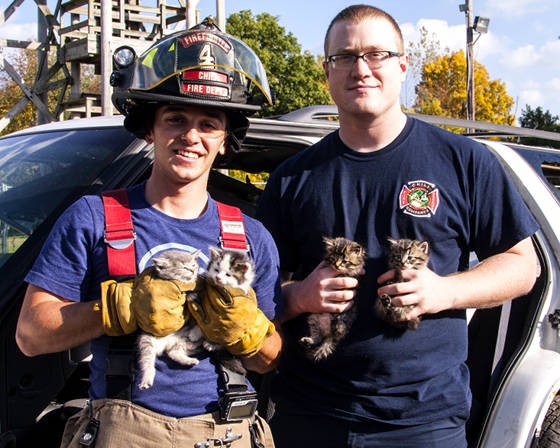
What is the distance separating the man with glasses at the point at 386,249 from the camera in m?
2.37

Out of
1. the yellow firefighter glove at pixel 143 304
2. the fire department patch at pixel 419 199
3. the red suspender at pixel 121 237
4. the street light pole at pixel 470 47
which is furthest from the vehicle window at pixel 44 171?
the street light pole at pixel 470 47

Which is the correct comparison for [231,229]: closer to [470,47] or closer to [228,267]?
[228,267]

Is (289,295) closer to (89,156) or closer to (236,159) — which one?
(89,156)

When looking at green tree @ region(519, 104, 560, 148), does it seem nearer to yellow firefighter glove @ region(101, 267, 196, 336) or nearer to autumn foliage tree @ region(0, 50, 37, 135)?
autumn foliage tree @ region(0, 50, 37, 135)

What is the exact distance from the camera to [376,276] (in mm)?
2441

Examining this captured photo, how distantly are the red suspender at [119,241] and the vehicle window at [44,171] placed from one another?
2.98 ft

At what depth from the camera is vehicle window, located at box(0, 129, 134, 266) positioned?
2.91 metres

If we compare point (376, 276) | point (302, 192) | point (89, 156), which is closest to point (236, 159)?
point (89, 156)

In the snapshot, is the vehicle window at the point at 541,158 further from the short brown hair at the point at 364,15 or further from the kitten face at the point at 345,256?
the kitten face at the point at 345,256

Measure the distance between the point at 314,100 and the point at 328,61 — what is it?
99.1 ft

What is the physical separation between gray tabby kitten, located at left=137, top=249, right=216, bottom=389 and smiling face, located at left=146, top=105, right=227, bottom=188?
28cm

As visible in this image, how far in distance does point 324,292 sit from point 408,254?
0.32 meters

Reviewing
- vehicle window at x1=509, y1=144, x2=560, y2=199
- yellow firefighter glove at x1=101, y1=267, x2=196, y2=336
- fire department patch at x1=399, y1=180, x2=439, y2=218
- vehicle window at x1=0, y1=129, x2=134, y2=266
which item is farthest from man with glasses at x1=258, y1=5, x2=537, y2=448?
vehicle window at x1=509, y1=144, x2=560, y2=199

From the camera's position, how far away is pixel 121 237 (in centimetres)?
205
